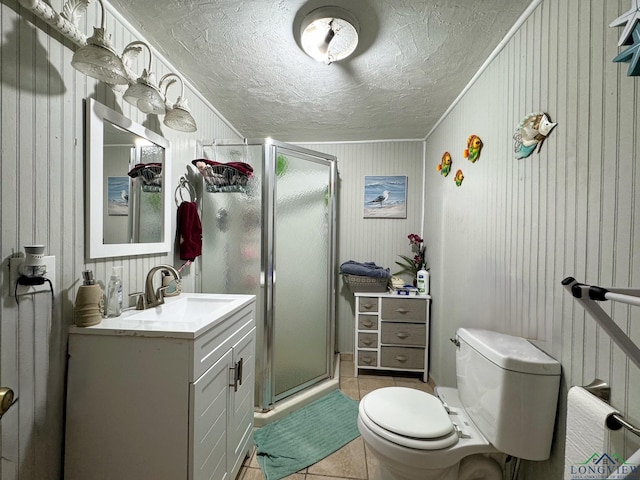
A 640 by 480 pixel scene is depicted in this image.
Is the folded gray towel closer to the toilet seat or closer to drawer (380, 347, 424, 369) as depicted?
drawer (380, 347, 424, 369)

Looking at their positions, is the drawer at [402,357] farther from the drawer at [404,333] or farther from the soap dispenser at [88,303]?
the soap dispenser at [88,303]

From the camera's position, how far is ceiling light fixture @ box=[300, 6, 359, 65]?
1122 mm

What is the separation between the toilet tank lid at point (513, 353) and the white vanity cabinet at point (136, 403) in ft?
3.64

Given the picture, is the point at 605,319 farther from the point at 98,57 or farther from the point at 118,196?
the point at 118,196

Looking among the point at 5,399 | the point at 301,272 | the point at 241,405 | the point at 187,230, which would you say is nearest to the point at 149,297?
the point at 187,230

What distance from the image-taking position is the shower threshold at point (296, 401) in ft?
A: 5.59

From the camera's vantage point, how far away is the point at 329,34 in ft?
4.08

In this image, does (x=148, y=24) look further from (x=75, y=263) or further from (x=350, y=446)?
(x=350, y=446)

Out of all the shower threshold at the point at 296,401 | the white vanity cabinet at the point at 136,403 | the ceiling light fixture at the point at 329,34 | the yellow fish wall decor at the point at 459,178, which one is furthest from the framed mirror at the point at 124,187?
the yellow fish wall decor at the point at 459,178

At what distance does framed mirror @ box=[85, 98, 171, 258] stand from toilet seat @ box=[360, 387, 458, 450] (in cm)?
136

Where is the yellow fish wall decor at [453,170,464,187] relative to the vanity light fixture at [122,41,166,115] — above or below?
below

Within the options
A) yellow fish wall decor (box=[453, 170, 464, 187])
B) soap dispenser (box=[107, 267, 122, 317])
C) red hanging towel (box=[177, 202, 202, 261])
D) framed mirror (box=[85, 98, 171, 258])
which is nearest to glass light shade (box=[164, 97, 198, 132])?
framed mirror (box=[85, 98, 171, 258])

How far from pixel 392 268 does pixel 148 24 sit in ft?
8.17

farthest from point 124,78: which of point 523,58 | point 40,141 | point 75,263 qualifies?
point 523,58
